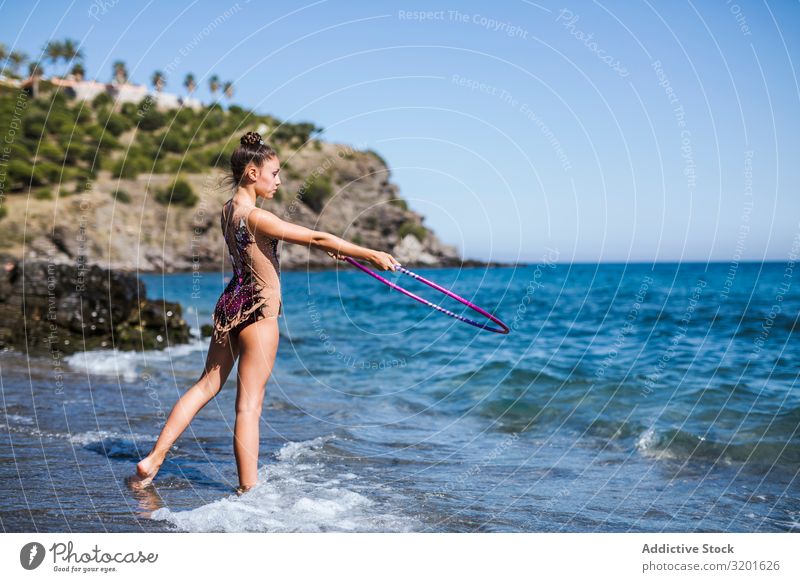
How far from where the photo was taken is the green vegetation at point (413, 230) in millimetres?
78113

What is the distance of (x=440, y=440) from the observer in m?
8.73

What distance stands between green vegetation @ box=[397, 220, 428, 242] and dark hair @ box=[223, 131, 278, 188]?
70122 mm

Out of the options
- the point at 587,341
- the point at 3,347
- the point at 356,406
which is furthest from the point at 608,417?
the point at 3,347

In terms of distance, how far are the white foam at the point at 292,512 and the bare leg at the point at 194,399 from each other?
590mm

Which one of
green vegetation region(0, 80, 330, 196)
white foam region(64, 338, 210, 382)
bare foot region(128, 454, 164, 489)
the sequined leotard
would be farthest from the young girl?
green vegetation region(0, 80, 330, 196)

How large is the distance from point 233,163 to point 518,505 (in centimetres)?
336

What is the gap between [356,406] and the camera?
11109 millimetres

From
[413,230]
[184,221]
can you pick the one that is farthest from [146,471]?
[413,230]

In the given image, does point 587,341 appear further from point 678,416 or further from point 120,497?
point 120,497

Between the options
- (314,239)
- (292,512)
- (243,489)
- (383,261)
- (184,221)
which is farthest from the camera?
(184,221)

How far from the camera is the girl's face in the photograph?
5.52 m

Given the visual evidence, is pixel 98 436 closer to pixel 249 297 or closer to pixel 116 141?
pixel 249 297

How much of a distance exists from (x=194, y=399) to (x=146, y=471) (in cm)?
66

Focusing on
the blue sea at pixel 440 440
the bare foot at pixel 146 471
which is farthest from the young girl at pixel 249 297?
the blue sea at pixel 440 440
